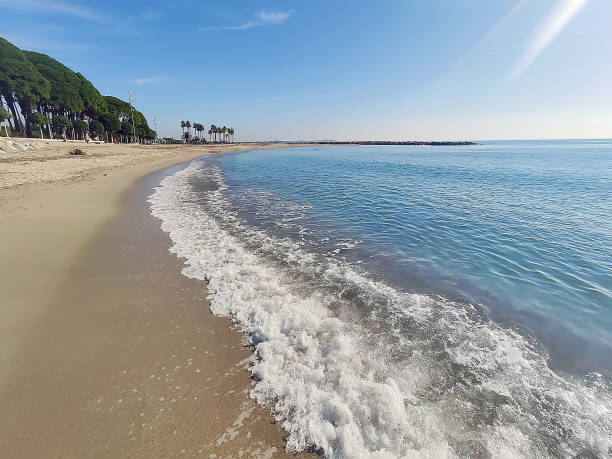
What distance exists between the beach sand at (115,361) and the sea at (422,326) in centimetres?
47

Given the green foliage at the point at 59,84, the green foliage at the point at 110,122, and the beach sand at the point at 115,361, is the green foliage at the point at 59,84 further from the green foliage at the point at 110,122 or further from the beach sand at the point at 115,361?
the beach sand at the point at 115,361

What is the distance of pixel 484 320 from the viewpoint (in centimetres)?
557

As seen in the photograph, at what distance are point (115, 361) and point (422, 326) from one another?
5565 millimetres

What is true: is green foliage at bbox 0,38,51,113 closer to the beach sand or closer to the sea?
the sea

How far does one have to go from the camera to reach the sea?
10.8 feet

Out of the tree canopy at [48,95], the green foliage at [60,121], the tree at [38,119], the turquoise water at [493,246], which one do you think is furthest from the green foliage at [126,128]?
the turquoise water at [493,246]

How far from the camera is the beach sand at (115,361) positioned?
312 centimetres

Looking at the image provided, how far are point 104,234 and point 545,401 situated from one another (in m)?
12.7

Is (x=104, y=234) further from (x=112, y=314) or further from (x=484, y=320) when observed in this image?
(x=484, y=320)

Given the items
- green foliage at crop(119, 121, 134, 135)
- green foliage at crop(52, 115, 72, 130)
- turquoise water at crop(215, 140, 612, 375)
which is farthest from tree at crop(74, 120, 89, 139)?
turquoise water at crop(215, 140, 612, 375)

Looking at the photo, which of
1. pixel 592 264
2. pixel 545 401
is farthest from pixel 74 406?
pixel 592 264

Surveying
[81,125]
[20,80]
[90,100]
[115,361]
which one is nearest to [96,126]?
[81,125]

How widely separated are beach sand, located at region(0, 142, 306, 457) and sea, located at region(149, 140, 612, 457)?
47 centimetres

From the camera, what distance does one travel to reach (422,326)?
529 centimetres
